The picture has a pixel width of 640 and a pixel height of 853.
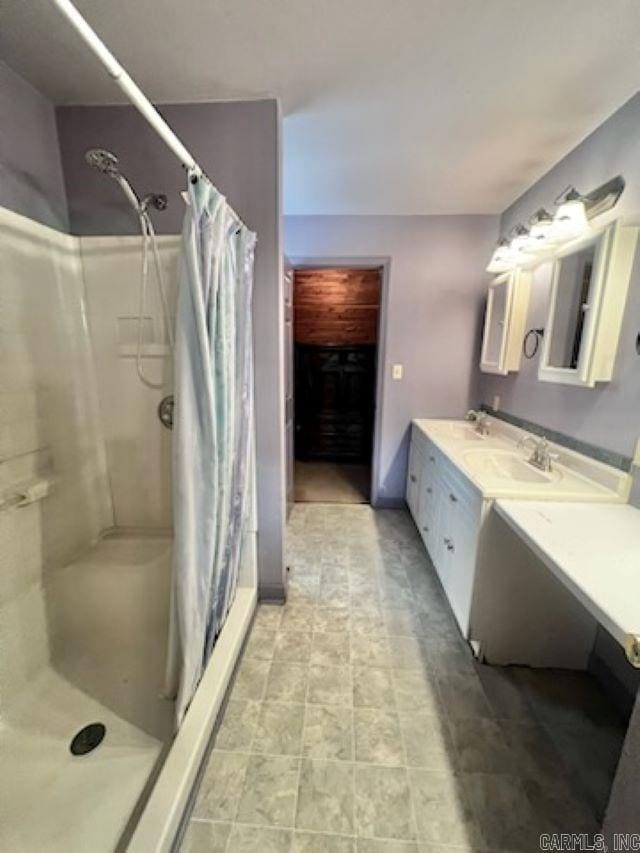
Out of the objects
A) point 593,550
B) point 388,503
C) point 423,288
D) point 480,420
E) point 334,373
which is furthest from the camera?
point 334,373

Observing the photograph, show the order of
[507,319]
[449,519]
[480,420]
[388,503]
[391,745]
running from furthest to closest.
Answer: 1. [388,503]
2. [480,420]
3. [507,319]
4. [449,519]
5. [391,745]

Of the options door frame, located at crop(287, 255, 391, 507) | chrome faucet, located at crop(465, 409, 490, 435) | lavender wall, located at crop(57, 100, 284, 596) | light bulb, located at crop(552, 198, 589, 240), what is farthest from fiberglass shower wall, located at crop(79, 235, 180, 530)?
chrome faucet, located at crop(465, 409, 490, 435)

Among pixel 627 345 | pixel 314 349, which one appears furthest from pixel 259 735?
pixel 314 349

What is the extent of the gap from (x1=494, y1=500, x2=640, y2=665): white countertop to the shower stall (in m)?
1.13

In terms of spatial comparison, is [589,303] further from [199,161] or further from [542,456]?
[199,161]

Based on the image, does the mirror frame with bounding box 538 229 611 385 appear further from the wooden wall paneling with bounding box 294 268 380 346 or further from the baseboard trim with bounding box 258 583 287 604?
the wooden wall paneling with bounding box 294 268 380 346

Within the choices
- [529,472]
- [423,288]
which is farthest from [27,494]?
[423,288]

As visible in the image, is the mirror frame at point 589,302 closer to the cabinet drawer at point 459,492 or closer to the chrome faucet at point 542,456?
the chrome faucet at point 542,456

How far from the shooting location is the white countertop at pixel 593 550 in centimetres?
83

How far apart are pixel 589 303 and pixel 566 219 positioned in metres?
0.44

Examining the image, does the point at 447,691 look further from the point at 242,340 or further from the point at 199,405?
the point at 242,340

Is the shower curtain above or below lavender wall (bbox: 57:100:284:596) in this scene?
below

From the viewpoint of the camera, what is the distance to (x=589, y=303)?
5.12 feet

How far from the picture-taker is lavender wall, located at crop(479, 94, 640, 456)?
1420 mm
